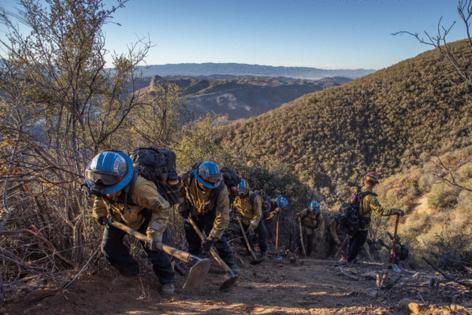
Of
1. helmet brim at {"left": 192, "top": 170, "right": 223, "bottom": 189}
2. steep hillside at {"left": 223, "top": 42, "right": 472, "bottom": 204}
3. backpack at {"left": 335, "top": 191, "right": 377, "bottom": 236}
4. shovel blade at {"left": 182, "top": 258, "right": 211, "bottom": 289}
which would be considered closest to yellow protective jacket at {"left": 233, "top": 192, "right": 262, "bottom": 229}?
backpack at {"left": 335, "top": 191, "right": 377, "bottom": 236}

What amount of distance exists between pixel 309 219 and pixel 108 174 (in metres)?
8.24

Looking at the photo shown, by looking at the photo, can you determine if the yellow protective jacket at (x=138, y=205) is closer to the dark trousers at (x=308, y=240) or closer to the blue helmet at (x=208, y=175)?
the blue helmet at (x=208, y=175)

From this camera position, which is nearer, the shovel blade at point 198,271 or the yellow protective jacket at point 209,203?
the shovel blade at point 198,271

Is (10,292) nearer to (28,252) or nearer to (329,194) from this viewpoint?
(28,252)

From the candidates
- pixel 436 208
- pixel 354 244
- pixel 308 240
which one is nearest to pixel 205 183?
pixel 354 244

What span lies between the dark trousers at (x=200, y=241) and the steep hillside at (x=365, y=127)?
18642 mm

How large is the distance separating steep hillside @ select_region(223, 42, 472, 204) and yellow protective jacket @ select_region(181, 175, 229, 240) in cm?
1897

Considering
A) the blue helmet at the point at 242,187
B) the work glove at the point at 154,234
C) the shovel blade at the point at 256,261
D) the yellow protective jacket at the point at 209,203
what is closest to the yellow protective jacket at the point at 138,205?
the work glove at the point at 154,234

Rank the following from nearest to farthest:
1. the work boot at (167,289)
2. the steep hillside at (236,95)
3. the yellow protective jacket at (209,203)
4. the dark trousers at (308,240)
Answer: the work boot at (167,289) → the yellow protective jacket at (209,203) → the dark trousers at (308,240) → the steep hillside at (236,95)

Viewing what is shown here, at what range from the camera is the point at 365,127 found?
33469 millimetres

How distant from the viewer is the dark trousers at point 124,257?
13.9ft

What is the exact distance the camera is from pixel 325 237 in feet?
41.8

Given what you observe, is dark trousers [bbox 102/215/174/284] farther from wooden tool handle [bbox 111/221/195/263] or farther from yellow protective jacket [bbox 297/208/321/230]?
yellow protective jacket [bbox 297/208/321/230]

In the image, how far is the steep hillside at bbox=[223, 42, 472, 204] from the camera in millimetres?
28078
